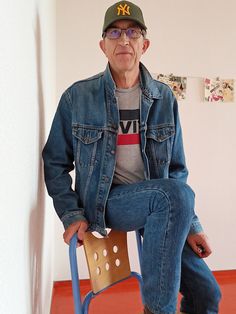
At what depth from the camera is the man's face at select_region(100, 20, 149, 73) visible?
1055 mm

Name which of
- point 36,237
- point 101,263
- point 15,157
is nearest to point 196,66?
point 101,263

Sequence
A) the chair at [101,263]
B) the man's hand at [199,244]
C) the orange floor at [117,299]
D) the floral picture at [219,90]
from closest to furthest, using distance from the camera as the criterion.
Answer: the chair at [101,263] < the man's hand at [199,244] < the orange floor at [117,299] < the floral picture at [219,90]

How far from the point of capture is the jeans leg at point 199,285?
1.05 meters

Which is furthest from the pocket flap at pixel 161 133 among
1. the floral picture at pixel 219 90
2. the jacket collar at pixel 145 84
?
the floral picture at pixel 219 90

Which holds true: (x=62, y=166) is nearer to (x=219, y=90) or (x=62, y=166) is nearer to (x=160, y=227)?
(x=160, y=227)

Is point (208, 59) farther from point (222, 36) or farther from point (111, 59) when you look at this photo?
point (111, 59)

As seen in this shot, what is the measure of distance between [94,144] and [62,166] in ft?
0.40

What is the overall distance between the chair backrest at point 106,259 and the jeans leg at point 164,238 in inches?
7.5

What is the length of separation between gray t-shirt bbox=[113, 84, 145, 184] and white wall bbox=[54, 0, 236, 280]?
42.8 inches

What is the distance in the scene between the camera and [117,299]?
199 cm

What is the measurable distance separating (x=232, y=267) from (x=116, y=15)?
193cm

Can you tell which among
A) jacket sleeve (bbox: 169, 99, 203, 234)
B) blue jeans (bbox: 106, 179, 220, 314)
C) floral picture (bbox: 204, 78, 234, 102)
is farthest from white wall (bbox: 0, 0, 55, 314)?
floral picture (bbox: 204, 78, 234, 102)

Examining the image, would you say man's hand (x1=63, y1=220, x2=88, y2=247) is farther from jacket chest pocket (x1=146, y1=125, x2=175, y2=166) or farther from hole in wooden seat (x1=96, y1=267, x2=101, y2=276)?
jacket chest pocket (x1=146, y1=125, x2=175, y2=166)

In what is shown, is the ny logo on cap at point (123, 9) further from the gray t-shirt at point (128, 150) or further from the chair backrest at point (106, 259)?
the chair backrest at point (106, 259)
